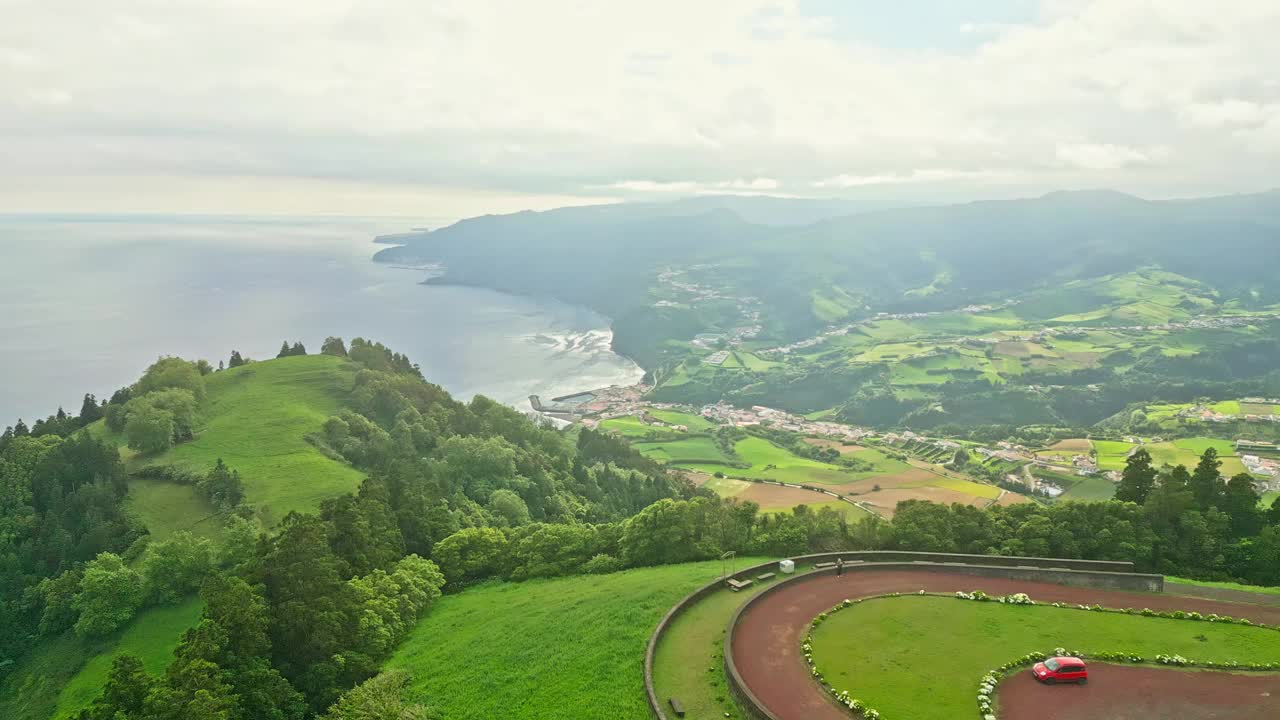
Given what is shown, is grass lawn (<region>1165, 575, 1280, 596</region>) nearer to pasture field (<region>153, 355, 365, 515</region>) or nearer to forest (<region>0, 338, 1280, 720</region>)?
forest (<region>0, 338, 1280, 720</region>)

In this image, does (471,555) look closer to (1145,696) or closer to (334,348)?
(1145,696)

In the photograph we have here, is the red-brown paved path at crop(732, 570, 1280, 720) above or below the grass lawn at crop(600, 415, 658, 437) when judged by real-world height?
above


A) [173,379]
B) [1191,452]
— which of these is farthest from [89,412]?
[1191,452]

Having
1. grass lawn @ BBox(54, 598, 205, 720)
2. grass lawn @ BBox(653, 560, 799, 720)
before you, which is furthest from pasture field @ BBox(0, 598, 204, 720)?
grass lawn @ BBox(653, 560, 799, 720)

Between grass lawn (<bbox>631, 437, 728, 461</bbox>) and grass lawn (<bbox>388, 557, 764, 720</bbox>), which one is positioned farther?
grass lawn (<bbox>631, 437, 728, 461</bbox>)

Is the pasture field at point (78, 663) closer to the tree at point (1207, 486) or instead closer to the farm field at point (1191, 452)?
the tree at point (1207, 486)

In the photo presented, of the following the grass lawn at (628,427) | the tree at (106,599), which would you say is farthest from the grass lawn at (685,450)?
the tree at (106,599)
